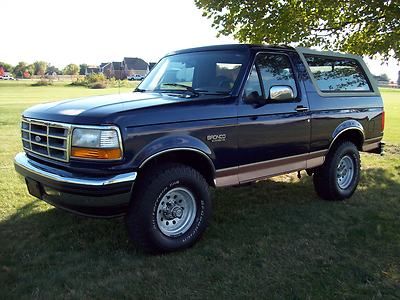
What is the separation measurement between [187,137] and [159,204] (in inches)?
26.7

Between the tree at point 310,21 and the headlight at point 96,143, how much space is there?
577cm

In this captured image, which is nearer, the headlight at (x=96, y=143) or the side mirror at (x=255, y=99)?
the headlight at (x=96, y=143)

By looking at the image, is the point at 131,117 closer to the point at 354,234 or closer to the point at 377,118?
the point at 354,234

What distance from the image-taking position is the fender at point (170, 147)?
379 centimetres

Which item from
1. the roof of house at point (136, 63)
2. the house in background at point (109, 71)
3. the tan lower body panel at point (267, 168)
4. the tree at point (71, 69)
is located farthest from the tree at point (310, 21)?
the tree at point (71, 69)

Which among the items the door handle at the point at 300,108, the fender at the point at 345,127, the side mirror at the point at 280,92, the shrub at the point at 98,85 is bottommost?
the shrub at the point at 98,85

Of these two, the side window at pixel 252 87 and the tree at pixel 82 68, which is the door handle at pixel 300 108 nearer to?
the side window at pixel 252 87

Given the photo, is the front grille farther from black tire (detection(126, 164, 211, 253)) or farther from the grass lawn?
the grass lawn

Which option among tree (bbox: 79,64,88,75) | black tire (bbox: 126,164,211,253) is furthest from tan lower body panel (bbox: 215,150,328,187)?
tree (bbox: 79,64,88,75)

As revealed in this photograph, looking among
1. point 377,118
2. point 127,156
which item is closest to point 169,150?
point 127,156

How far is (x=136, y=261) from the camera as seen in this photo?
3984mm

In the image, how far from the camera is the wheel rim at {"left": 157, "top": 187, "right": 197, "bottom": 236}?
416 centimetres

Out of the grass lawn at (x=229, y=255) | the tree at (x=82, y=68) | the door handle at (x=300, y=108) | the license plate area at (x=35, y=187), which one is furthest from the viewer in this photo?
the tree at (x=82, y=68)

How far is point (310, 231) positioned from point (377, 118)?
2.64m
